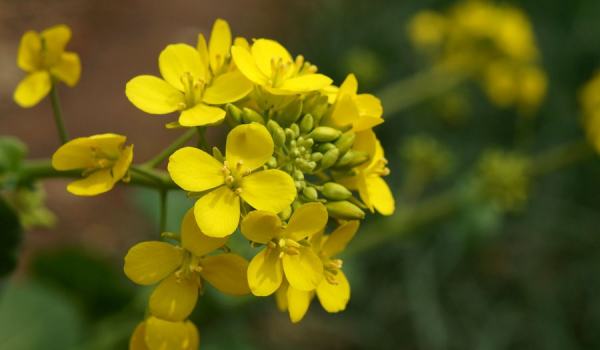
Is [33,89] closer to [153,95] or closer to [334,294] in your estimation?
[153,95]

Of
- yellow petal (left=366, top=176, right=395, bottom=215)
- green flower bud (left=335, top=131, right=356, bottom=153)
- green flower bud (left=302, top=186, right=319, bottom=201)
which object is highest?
green flower bud (left=335, top=131, right=356, bottom=153)

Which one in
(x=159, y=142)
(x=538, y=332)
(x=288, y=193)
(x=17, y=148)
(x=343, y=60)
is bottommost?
(x=538, y=332)

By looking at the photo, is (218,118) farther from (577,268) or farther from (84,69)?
(84,69)

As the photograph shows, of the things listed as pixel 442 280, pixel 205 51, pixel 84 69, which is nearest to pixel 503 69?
pixel 442 280

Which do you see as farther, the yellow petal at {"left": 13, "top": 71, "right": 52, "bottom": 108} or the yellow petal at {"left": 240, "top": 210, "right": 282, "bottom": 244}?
the yellow petal at {"left": 13, "top": 71, "right": 52, "bottom": 108}

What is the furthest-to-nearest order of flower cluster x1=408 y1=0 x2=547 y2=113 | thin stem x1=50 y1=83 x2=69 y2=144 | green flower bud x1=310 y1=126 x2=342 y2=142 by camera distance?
1. flower cluster x1=408 y1=0 x2=547 y2=113
2. thin stem x1=50 y1=83 x2=69 y2=144
3. green flower bud x1=310 y1=126 x2=342 y2=142

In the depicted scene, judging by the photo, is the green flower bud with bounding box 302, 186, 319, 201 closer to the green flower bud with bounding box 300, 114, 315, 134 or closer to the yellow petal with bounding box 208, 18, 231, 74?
the green flower bud with bounding box 300, 114, 315, 134

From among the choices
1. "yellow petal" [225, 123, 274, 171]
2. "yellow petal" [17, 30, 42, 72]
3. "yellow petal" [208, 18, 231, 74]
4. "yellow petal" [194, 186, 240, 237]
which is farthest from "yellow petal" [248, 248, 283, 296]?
"yellow petal" [17, 30, 42, 72]
